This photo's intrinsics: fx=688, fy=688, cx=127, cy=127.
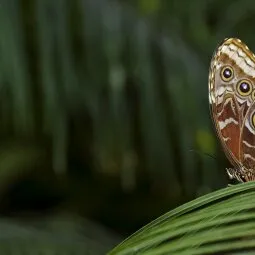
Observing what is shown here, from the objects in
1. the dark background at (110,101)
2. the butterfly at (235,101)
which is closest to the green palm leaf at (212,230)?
the butterfly at (235,101)

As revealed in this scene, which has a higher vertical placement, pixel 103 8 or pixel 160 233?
pixel 103 8

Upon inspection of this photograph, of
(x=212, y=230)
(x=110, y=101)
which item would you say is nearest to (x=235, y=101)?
(x=212, y=230)

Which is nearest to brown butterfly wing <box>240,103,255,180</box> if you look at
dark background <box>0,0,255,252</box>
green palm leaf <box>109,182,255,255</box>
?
green palm leaf <box>109,182,255,255</box>

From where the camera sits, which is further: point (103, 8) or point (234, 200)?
point (103, 8)

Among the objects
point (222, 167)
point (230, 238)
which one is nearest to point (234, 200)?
point (230, 238)

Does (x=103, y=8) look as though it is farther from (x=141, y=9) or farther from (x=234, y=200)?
(x=234, y=200)

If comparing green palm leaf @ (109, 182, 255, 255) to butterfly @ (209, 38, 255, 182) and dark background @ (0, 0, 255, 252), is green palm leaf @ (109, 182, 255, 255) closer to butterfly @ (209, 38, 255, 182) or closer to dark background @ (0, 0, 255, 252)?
butterfly @ (209, 38, 255, 182)
